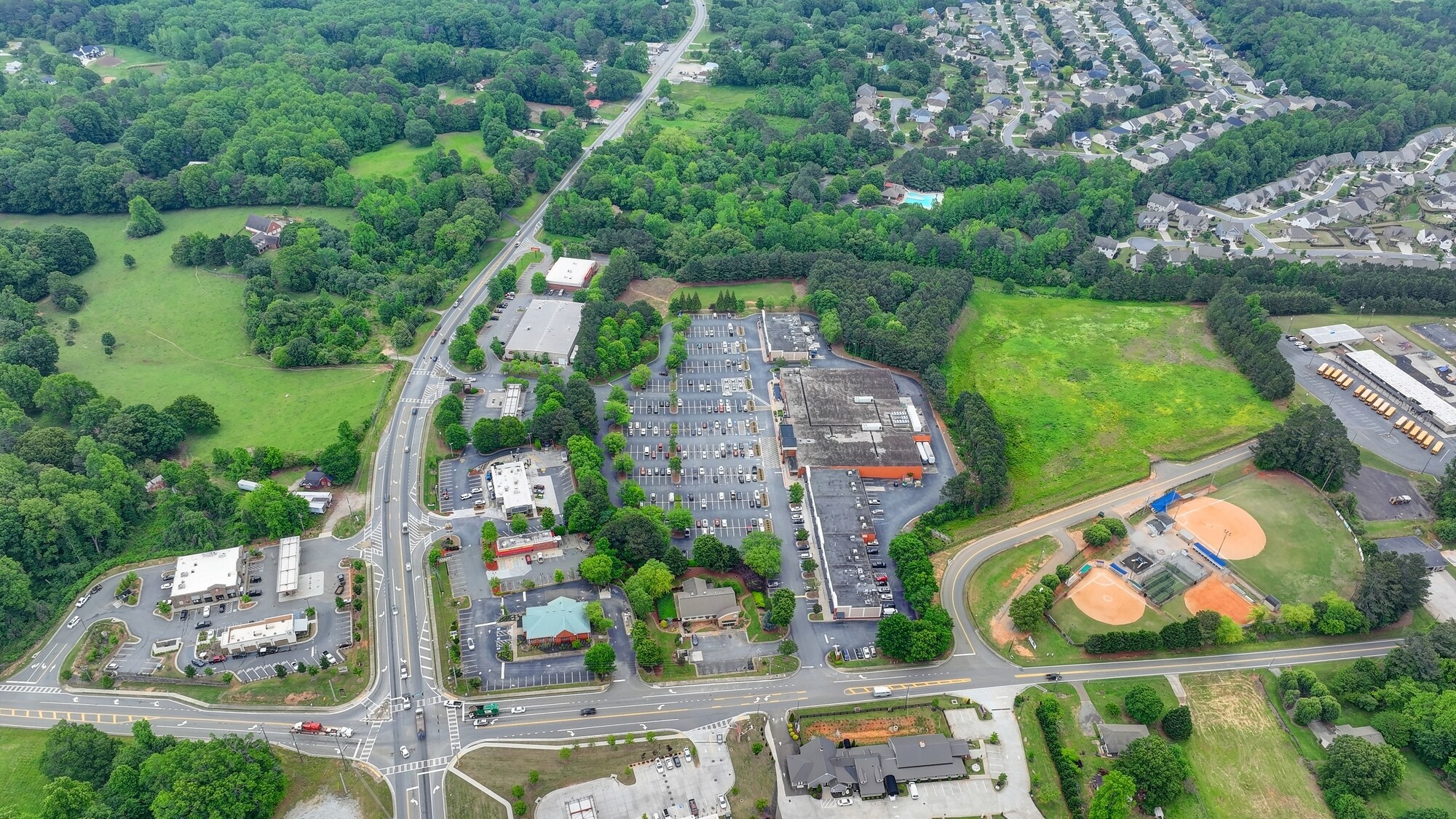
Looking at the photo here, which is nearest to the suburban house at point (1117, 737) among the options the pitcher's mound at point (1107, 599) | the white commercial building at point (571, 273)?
the pitcher's mound at point (1107, 599)

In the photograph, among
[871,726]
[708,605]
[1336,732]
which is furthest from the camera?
[708,605]

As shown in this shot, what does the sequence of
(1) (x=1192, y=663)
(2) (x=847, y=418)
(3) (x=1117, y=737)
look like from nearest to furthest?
1. (3) (x=1117, y=737)
2. (1) (x=1192, y=663)
3. (2) (x=847, y=418)

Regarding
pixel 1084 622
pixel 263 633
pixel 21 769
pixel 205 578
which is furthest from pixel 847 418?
pixel 21 769

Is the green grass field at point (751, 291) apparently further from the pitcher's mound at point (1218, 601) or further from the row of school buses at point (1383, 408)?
the row of school buses at point (1383, 408)

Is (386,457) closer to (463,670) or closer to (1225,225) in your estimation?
(463,670)

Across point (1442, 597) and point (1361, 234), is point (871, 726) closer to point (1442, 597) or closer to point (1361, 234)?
point (1442, 597)

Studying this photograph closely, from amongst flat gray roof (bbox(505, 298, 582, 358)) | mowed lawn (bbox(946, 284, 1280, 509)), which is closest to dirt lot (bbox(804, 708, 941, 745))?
mowed lawn (bbox(946, 284, 1280, 509))
